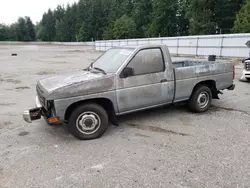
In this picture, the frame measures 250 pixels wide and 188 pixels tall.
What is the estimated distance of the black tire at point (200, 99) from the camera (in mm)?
5102

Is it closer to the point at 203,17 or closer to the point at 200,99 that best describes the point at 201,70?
the point at 200,99

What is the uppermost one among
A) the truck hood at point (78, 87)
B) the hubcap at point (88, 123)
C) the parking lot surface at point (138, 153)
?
the truck hood at point (78, 87)

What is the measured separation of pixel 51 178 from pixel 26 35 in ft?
413

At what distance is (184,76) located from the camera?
479cm

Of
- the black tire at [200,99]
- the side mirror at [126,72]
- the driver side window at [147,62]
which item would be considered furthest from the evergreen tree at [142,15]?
the side mirror at [126,72]

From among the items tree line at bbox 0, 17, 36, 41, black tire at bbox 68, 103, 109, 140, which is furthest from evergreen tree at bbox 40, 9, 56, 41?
black tire at bbox 68, 103, 109, 140

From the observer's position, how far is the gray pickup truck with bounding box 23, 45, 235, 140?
371 centimetres

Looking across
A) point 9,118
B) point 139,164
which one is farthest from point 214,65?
point 9,118

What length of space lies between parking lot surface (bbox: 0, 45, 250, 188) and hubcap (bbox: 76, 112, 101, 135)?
23cm

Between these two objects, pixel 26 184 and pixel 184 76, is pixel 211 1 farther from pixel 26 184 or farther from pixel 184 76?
pixel 26 184

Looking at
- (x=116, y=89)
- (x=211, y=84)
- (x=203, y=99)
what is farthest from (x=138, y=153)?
(x=211, y=84)

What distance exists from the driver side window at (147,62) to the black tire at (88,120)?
1.09 meters

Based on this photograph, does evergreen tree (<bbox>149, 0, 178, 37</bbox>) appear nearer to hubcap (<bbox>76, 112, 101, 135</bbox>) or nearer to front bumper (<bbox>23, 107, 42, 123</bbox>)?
hubcap (<bbox>76, 112, 101, 135</bbox>)

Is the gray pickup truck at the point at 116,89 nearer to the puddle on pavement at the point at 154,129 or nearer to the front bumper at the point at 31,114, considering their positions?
the front bumper at the point at 31,114
